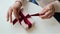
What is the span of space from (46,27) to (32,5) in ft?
0.69

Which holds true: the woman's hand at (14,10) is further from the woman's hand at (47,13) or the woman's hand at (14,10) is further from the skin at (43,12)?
the woman's hand at (47,13)

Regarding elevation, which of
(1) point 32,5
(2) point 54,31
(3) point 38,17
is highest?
(1) point 32,5

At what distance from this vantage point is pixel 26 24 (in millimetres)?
728

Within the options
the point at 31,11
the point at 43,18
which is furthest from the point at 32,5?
the point at 43,18

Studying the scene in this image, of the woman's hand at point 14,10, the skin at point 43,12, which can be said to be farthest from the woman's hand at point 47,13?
the woman's hand at point 14,10

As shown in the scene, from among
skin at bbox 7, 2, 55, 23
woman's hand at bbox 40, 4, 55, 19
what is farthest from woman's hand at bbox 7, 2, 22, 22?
woman's hand at bbox 40, 4, 55, 19

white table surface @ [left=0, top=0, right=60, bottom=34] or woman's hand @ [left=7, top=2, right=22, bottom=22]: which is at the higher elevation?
woman's hand @ [left=7, top=2, right=22, bottom=22]

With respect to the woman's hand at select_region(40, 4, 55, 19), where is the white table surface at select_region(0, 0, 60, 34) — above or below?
below

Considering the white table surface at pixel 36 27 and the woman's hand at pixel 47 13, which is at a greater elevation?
the woman's hand at pixel 47 13

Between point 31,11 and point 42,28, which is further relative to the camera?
point 31,11

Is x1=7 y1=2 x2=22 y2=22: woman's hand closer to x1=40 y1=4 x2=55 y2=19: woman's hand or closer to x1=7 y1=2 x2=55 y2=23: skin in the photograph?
x1=7 y1=2 x2=55 y2=23: skin

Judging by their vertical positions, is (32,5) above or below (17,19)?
above

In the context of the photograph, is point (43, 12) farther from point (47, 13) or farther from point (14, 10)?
point (14, 10)

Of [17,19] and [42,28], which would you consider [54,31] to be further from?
[17,19]
